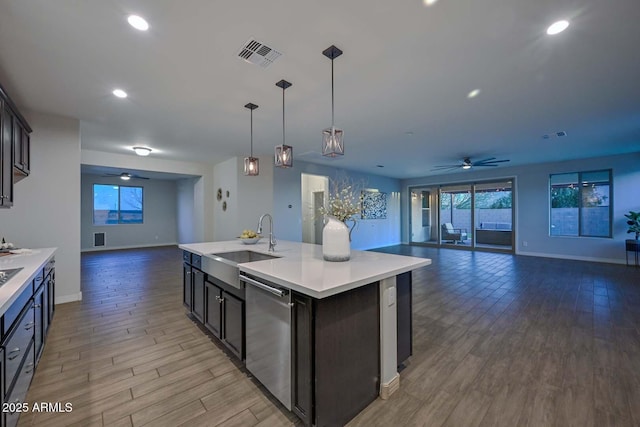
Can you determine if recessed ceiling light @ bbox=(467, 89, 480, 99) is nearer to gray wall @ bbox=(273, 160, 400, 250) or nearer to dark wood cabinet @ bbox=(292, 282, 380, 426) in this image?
dark wood cabinet @ bbox=(292, 282, 380, 426)

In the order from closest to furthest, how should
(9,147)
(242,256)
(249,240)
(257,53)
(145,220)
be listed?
(257,53) < (9,147) < (242,256) < (249,240) < (145,220)

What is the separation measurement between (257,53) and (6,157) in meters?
2.44

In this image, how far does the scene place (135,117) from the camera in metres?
3.99

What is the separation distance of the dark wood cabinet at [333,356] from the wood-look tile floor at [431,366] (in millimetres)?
198

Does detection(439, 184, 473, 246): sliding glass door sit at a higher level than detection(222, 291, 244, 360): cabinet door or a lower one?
higher

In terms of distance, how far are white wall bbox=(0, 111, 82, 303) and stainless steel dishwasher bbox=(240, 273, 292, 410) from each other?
138 inches

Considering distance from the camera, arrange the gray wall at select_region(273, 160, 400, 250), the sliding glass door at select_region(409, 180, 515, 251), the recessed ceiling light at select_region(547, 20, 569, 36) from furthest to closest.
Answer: the sliding glass door at select_region(409, 180, 515, 251) → the gray wall at select_region(273, 160, 400, 250) → the recessed ceiling light at select_region(547, 20, 569, 36)

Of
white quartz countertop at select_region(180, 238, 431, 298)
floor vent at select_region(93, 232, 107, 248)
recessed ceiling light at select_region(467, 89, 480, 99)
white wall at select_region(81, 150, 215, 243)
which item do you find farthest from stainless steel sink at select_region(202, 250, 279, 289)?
floor vent at select_region(93, 232, 107, 248)

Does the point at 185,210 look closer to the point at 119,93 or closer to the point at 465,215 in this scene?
the point at 119,93

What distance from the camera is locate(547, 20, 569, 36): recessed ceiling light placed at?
6.62 feet

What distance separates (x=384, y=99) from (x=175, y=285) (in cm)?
455

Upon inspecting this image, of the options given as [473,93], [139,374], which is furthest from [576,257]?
[139,374]

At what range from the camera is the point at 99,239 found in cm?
885

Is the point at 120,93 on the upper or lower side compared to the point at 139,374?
upper
